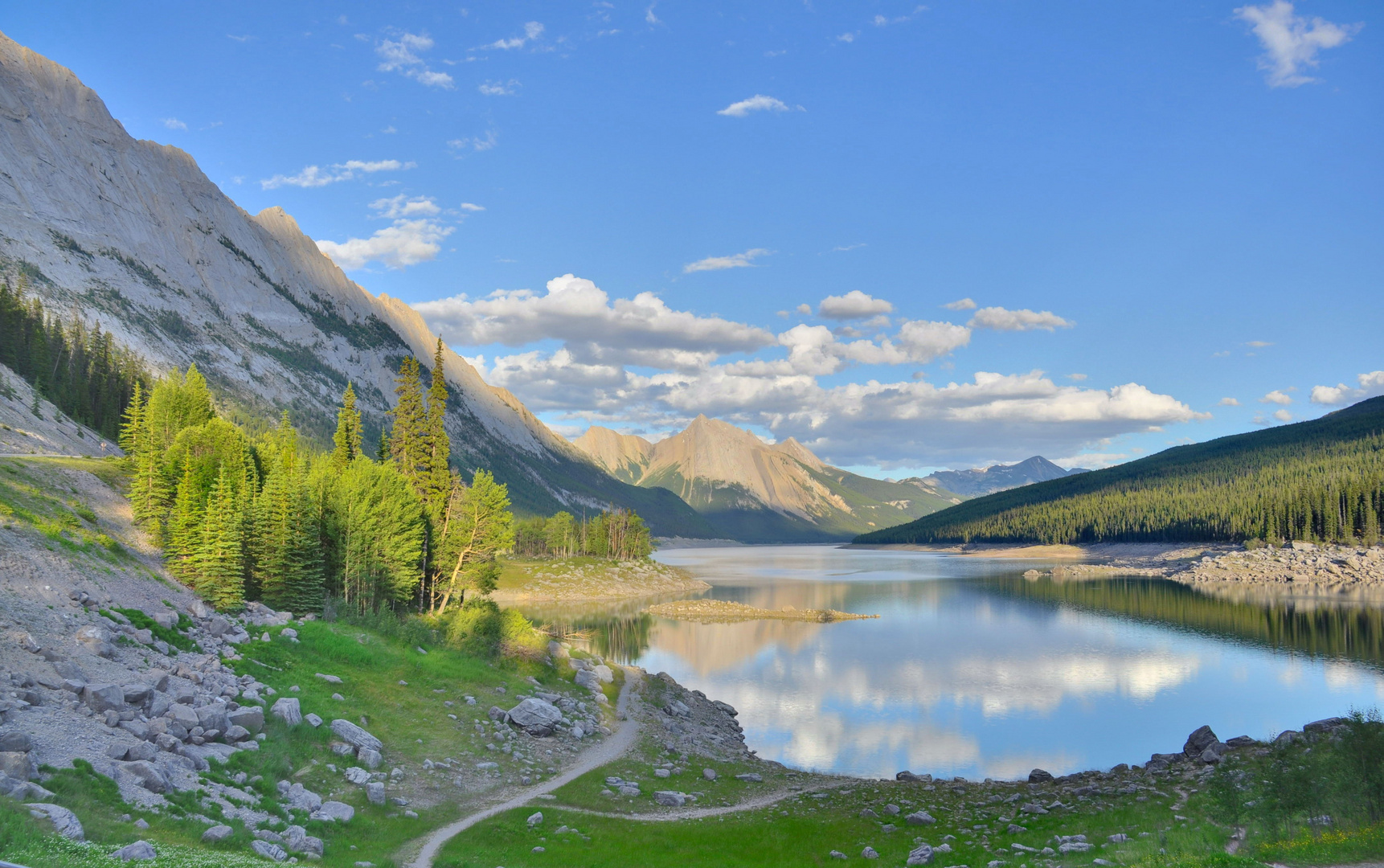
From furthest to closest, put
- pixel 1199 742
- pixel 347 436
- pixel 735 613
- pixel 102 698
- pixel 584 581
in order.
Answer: pixel 584 581 < pixel 735 613 < pixel 347 436 < pixel 1199 742 < pixel 102 698

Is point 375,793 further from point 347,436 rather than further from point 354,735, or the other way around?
point 347,436

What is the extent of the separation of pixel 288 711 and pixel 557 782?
1131 centimetres

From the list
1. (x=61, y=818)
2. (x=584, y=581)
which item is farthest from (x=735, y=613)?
(x=61, y=818)

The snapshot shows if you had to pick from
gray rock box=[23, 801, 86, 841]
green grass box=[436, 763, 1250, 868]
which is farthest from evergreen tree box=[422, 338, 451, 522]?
gray rock box=[23, 801, 86, 841]

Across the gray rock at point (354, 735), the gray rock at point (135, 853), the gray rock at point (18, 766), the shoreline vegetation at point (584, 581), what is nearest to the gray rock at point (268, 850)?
the gray rock at point (135, 853)

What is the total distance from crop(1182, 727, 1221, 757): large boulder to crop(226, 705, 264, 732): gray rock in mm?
41308

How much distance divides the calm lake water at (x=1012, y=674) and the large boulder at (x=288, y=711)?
27.4 meters

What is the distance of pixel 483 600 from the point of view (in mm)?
60562

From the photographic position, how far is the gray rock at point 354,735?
92.6 ft

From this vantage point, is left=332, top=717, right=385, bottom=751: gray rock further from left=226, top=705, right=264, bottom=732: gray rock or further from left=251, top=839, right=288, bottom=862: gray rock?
left=251, top=839, right=288, bottom=862: gray rock

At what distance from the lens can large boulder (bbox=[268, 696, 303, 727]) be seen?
2666cm

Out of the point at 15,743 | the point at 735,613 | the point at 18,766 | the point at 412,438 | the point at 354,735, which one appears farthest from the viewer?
the point at 735,613

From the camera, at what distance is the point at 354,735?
93.6ft

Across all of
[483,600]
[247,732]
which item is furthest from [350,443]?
[247,732]
